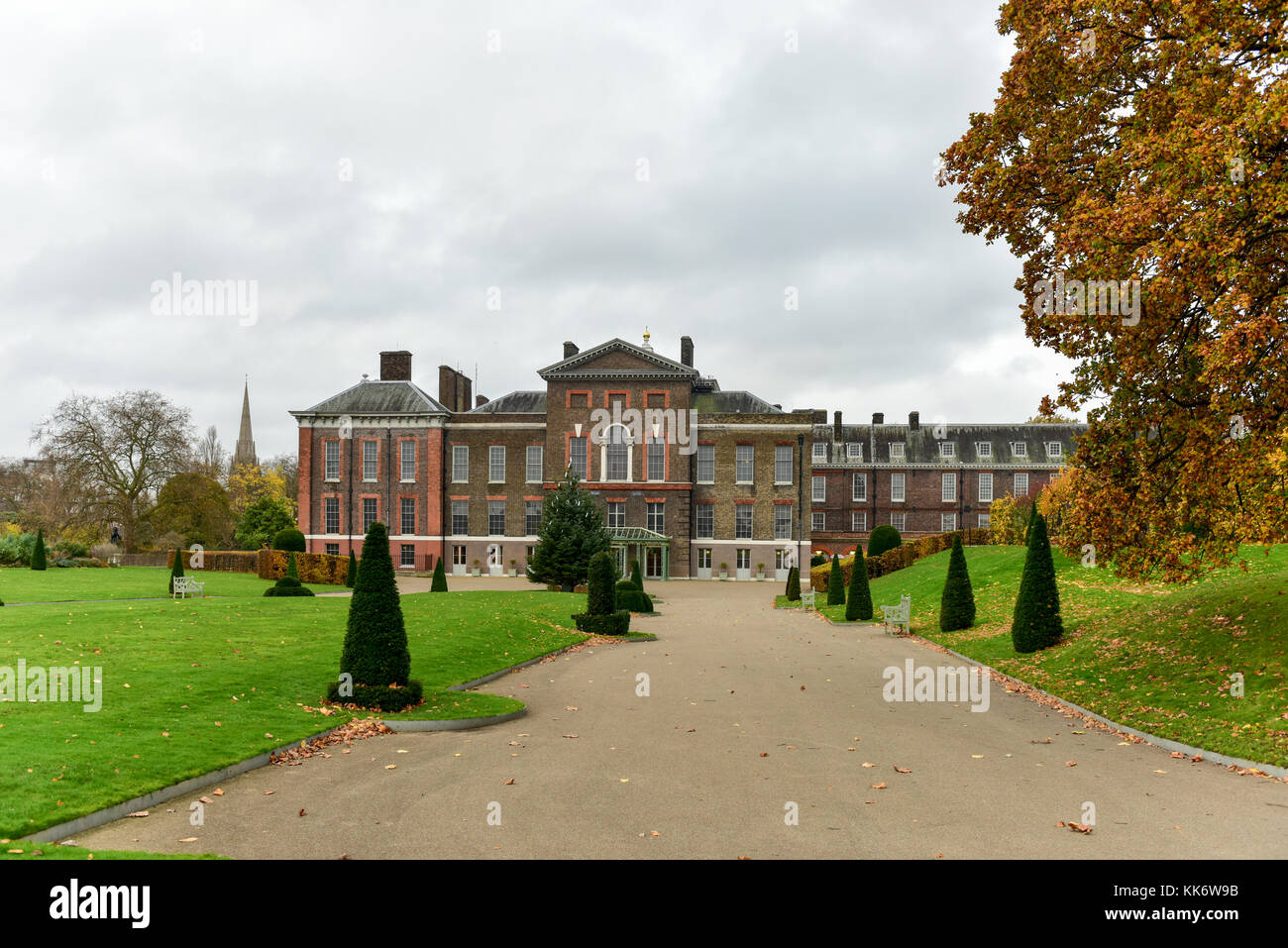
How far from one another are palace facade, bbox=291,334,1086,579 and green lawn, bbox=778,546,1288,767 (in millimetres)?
32542

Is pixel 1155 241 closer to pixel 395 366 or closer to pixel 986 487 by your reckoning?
pixel 395 366

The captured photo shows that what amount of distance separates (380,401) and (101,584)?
2927 cm

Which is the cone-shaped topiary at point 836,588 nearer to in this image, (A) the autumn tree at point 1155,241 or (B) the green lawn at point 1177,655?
(B) the green lawn at point 1177,655

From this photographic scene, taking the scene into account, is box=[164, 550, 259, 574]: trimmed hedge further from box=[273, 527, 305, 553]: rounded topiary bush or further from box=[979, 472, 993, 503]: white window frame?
box=[979, 472, 993, 503]: white window frame

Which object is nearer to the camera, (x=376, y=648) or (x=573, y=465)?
(x=376, y=648)

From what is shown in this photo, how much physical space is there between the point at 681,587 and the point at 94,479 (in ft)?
122

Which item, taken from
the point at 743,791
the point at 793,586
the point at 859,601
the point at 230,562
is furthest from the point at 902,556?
the point at 743,791

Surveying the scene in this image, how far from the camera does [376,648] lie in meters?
12.8

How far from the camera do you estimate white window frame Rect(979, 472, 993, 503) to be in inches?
2731

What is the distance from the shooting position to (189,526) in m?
54.9

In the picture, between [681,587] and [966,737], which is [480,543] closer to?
[681,587]

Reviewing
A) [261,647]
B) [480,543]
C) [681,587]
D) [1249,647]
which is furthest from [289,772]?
[480,543]

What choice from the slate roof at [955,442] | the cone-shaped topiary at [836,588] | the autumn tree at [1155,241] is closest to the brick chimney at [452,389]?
the slate roof at [955,442]
